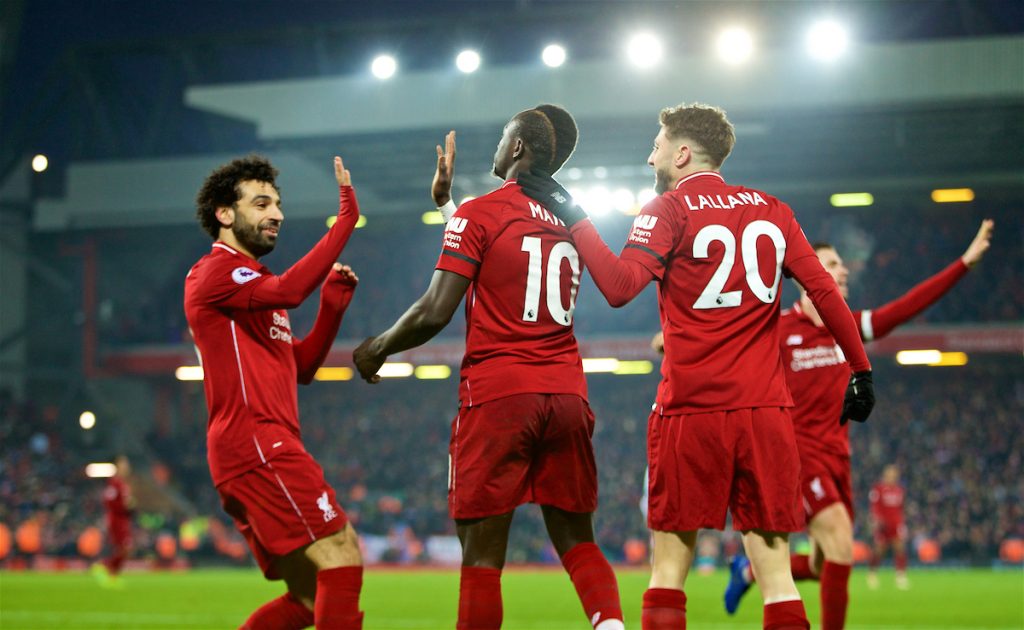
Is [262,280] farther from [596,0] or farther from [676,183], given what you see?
[596,0]

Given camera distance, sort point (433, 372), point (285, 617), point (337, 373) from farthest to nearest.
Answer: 1. point (337, 373)
2. point (433, 372)
3. point (285, 617)

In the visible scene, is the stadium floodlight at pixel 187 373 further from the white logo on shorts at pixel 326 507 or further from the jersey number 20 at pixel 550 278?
the jersey number 20 at pixel 550 278

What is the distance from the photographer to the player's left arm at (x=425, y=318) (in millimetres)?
4301

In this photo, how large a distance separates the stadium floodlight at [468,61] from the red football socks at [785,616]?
23.5 metres

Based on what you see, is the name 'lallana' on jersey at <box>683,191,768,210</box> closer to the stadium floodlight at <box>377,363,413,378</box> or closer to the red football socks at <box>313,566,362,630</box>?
the red football socks at <box>313,566,362,630</box>

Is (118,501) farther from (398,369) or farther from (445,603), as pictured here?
(398,369)

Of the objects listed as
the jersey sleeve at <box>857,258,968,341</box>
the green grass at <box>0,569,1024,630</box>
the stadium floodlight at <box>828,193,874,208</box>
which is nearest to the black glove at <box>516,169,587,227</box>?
the jersey sleeve at <box>857,258,968,341</box>

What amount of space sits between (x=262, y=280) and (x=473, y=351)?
1010 millimetres

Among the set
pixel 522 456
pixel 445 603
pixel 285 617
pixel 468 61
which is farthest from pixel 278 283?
pixel 468 61

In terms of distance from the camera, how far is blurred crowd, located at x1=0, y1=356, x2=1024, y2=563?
26.4 m

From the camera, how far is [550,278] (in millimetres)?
4496

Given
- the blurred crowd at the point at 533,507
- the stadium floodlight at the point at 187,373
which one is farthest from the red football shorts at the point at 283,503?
the stadium floodlight at the point at 187,373

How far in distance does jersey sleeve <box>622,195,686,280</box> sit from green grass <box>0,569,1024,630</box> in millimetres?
6230

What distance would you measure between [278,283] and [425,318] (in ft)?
2.60
